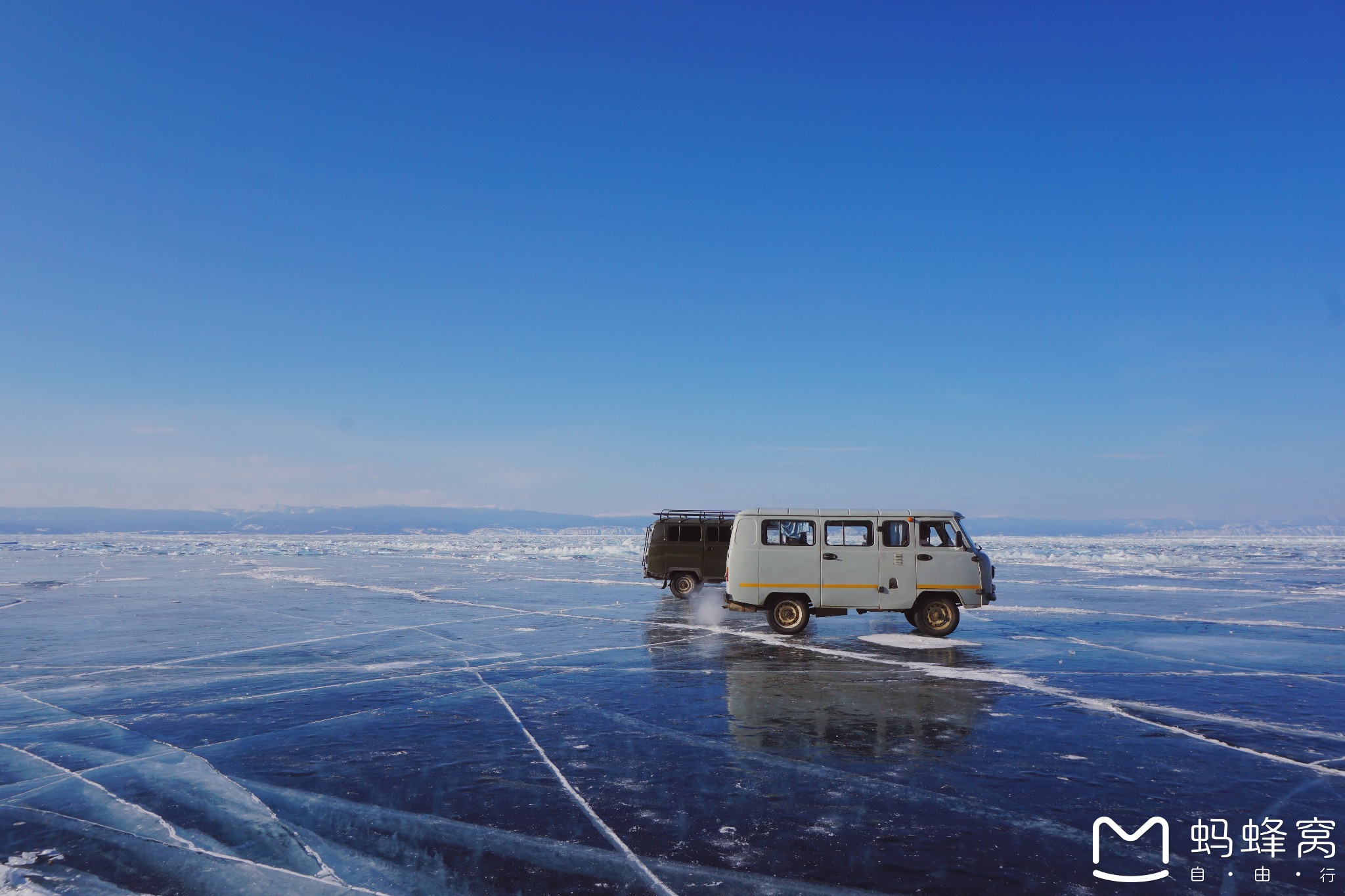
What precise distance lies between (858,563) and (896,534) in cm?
100

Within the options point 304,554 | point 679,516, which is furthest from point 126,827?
point 304,554

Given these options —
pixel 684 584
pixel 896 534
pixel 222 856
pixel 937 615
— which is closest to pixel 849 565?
pixel 896 534

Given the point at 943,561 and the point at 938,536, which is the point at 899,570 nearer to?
the point at 943,561

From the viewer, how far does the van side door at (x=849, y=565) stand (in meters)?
15.6

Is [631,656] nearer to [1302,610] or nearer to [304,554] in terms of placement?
[1302,610]

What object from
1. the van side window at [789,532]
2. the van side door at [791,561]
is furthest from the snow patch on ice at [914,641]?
the van side window at [789,532]

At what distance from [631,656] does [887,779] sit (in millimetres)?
7432

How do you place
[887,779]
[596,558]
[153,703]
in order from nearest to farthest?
1. [887,779]
2. [153,703]
3. [596,558]

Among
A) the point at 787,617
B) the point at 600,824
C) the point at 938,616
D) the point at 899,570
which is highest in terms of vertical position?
the point at 899,570

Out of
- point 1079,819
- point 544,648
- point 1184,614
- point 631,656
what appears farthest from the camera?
point 1184,614

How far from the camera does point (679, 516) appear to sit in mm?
23703

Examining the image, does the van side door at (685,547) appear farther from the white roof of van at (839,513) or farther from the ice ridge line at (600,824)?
the ice ridge line at (600,824)

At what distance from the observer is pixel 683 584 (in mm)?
24188

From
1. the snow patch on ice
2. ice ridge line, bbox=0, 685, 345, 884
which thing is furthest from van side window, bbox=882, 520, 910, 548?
ice ridge line, bbox=0, 685, 345, 884
